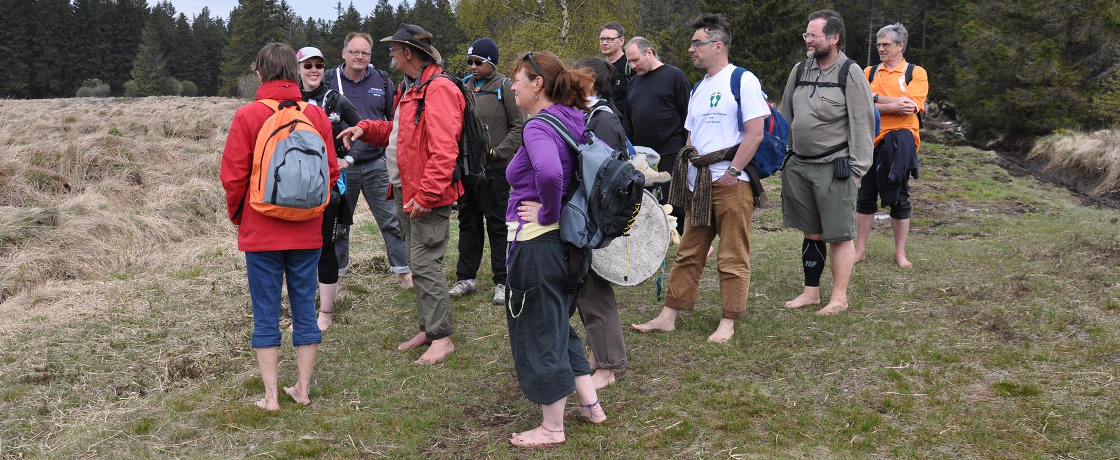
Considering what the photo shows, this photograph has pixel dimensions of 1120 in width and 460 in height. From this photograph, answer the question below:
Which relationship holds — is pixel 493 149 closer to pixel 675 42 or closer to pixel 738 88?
pixel 738 88

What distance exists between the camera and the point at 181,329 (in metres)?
5.56

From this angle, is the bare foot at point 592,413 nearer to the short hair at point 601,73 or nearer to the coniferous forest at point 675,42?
the short hair at point 601,73

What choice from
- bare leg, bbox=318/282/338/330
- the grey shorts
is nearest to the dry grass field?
bare leg, bbox=318/282/338/330

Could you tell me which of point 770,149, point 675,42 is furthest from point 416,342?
point 675,42

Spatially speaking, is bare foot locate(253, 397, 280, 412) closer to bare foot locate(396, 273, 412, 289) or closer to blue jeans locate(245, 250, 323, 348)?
blue jeans locate(245, 250, 323, 348)

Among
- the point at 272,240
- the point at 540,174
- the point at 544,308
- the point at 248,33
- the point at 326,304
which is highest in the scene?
the point at 248,33

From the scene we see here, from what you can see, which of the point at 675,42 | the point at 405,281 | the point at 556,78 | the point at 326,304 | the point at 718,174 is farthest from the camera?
the point at 675,42

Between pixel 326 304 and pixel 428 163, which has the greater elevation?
pixel 428 163

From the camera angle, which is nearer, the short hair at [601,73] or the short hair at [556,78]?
the short hair at [556,78]

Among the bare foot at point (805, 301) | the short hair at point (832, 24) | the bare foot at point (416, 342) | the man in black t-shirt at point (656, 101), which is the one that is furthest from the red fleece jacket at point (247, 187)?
the bare foot at point (805, 301)

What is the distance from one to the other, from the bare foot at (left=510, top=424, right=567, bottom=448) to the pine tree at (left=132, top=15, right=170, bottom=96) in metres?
61.8

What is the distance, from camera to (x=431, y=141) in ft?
15.2

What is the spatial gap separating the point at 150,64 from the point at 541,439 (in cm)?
6759

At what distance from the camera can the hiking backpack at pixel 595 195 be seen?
329cm
